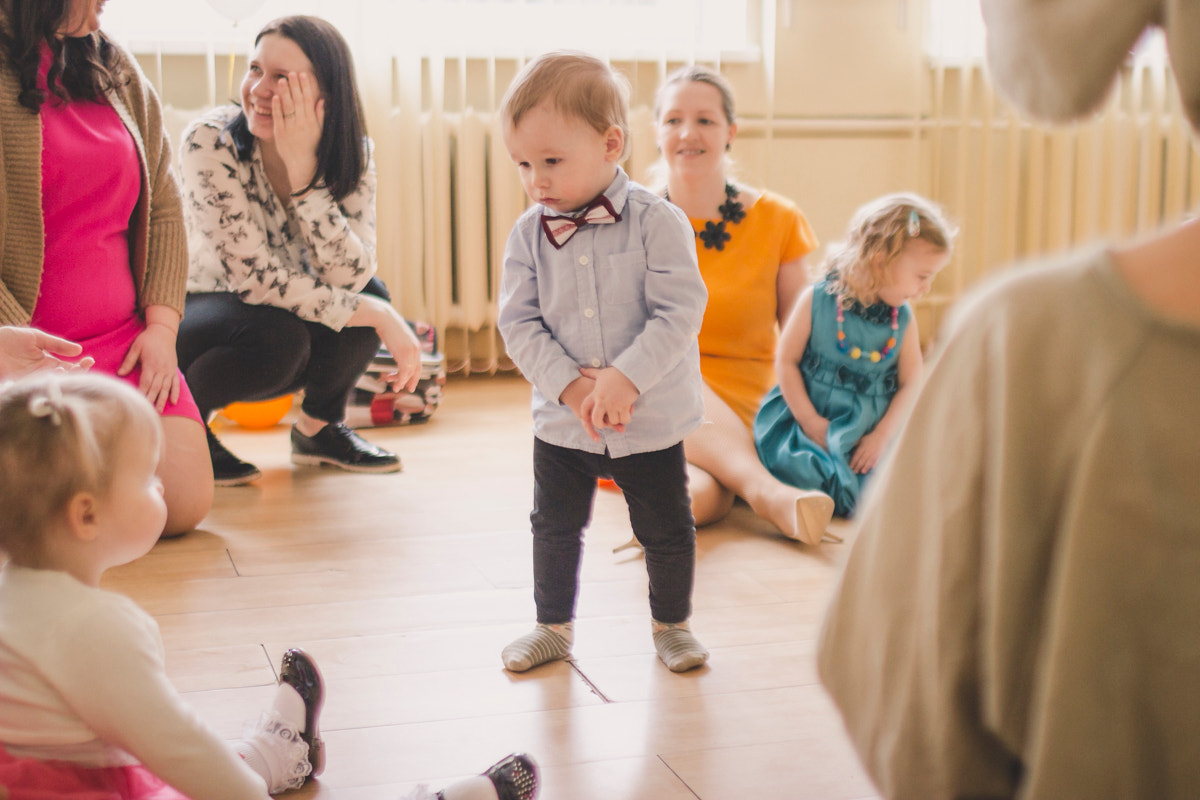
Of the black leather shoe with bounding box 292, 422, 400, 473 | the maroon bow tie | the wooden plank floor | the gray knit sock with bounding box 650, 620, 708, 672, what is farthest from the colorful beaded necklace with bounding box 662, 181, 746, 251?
the gray knit sock with bounding box 650, 620, 708, 672

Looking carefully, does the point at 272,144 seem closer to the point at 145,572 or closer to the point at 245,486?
the point at 245,486

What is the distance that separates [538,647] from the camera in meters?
1.38

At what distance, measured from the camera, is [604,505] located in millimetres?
2133

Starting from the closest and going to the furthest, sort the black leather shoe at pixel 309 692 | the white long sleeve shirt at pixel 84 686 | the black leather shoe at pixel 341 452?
1. the white long sleeve shirt at pixel 84 686
2. the black leather shoe at pixel 309 692
3. the black leather shoe at pixel 341 452

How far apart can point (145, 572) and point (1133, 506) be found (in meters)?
1.58

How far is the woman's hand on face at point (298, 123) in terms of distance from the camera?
6.80 ft

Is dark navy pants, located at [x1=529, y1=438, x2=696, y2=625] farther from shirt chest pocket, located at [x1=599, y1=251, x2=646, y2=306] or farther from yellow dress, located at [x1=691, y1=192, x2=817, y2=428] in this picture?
yellow dress, located at [x1=691, y1=192, x2=817, y2=428]

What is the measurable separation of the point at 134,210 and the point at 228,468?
0.66 m

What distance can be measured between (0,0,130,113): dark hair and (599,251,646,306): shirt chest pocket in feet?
2.94

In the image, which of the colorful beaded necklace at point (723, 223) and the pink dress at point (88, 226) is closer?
the pink dress at point (88, 226)

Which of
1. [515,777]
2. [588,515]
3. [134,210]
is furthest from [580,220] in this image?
[134,210]

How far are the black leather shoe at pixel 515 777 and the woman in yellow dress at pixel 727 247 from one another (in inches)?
46.8

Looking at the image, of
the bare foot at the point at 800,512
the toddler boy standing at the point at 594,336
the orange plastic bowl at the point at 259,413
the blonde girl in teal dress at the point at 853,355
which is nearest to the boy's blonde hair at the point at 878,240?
the blonde girl in teal dress at the point at 853,355

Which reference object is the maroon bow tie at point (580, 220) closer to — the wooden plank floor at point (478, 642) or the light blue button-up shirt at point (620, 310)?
the light blue button-up shirt at point (620, 310)
